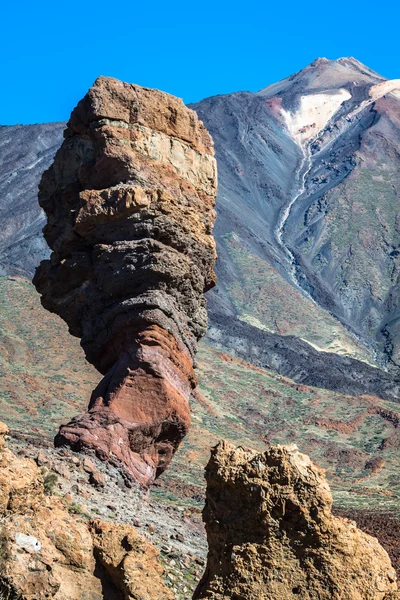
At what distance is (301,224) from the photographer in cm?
10425

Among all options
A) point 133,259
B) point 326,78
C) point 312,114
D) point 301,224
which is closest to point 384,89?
point 312,114

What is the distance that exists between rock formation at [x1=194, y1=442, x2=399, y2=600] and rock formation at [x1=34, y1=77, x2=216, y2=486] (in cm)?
621

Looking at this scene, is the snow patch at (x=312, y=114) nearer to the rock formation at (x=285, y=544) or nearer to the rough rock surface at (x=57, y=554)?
the rough rock surface at (x=57, y=554)

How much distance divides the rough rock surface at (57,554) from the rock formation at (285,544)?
820 mm

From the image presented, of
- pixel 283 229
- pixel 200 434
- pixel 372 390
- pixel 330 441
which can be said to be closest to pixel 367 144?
pixel 283 229

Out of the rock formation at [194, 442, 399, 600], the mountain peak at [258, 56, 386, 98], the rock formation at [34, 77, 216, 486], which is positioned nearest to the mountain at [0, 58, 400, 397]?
the mountain peak at [258, 56, 386, 98]

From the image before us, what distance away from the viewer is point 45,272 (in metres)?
16.0

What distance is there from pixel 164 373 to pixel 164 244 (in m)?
2.14

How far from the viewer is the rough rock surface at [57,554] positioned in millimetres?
6066

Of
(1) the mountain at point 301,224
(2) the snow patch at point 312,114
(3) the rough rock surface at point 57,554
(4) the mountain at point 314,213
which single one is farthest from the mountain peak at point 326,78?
(3) the rough rock surface at point 57,554

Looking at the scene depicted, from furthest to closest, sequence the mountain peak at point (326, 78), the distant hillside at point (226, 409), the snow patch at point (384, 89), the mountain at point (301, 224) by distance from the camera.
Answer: the mountain peak at point (326, 78), the snow patch at point (384, 89), the mountain at point (301, 224), the distant hillside at point (226, 409)

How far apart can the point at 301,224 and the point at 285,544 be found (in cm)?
9919

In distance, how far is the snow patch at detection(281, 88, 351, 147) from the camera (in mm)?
138750

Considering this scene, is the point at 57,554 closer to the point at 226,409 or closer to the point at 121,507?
the point at 121,507
